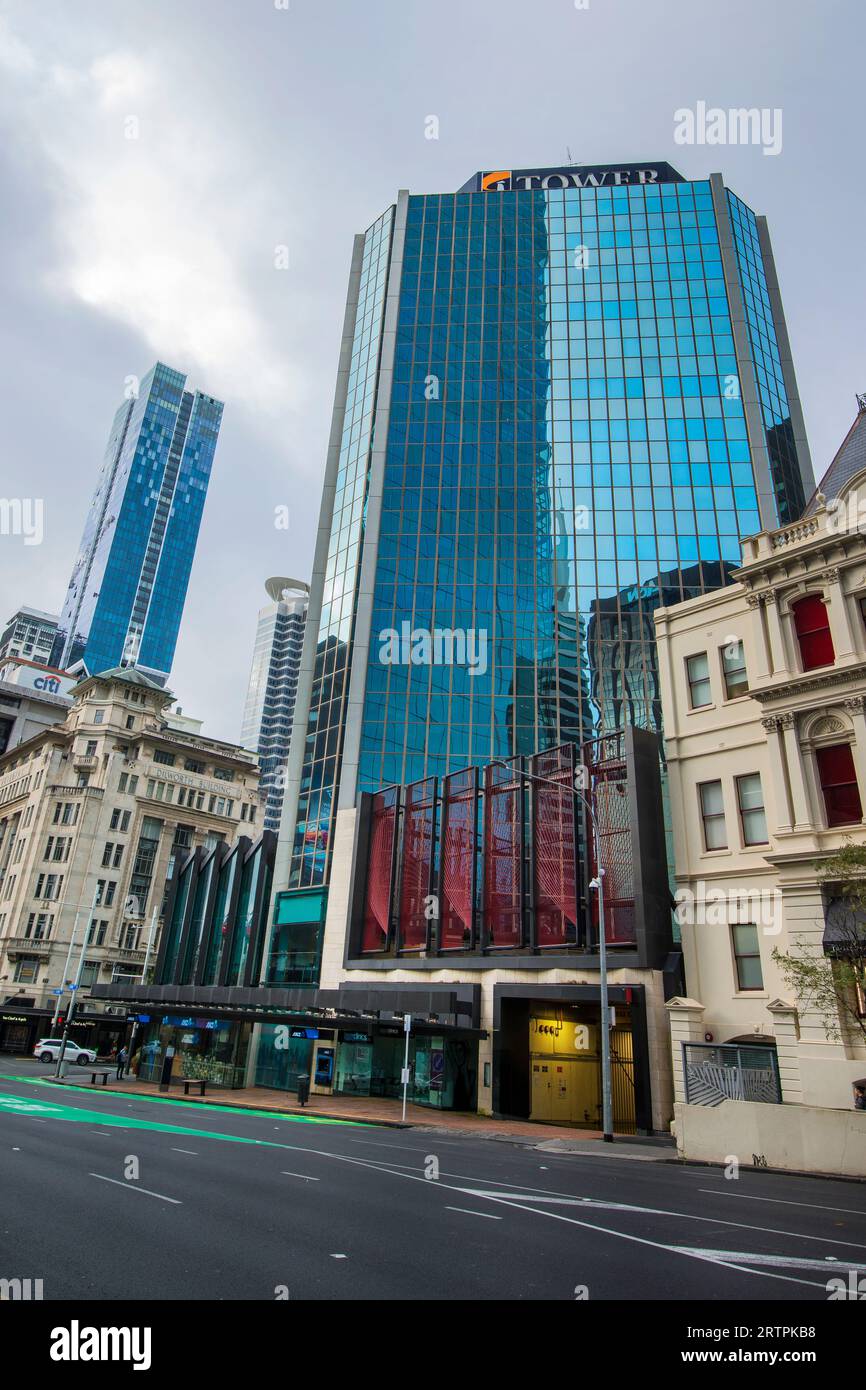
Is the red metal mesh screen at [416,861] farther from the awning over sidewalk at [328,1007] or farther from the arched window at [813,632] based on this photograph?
the arched window at [813,632]

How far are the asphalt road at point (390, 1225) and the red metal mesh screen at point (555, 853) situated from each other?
1489cm

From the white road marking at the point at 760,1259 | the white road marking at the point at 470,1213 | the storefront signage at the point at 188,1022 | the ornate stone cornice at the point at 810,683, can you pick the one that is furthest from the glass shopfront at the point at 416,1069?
the white road marking at the point at 760,1259

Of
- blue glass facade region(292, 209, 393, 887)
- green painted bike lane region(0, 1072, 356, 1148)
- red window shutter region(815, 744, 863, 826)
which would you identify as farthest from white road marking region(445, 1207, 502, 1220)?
blue glass facade region(292, 209, 393, 887)

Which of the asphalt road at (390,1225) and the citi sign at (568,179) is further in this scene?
the citi sign at (568,179)

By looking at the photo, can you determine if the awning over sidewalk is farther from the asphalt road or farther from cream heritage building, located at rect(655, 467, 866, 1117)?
the asphalt road

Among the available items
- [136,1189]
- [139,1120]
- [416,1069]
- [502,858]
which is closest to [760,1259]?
[136,1189]

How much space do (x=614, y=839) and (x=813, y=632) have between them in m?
10.9

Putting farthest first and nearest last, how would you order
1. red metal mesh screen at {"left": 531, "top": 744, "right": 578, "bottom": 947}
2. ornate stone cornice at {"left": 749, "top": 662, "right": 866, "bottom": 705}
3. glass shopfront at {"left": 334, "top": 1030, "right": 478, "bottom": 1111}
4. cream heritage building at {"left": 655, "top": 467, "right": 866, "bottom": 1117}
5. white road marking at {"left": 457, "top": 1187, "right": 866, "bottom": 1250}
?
glass shopfront at {"left": 334, "top": 1030, "right": 478, "bottom": 1111} → red metal mesh screen at {"left": 531, "top": 744, "right": 578, "bottom": 947} → ornate stone cornice at {"left": 749, "top": 662, "right": 866, "bottom": 705} → cream heritage building at {"left": 655, "top": 467, "right": 866, "bottom": 1117} → white road marking at {"left": 457, "top": 1187, "right": 866, "bottom": 1250}

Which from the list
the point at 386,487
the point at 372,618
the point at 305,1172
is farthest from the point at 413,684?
the point at 305,1172

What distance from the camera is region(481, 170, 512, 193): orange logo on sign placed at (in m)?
82.7

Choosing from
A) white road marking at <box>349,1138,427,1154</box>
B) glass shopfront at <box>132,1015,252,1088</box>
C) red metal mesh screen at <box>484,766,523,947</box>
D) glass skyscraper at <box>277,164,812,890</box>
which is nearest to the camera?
white road marking at <box>349,1138,427,1154</box>

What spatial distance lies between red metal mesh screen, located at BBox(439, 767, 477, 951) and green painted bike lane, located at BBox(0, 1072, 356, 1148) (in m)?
10.4

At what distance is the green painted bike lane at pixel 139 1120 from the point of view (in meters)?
21.0
